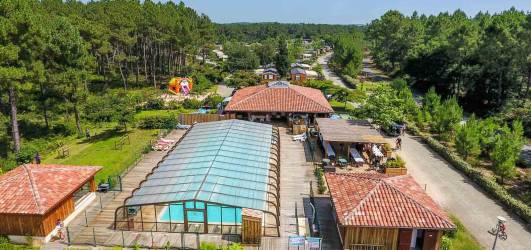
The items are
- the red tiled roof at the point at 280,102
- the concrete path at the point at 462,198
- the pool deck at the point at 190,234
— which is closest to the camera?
the pool deck at the point at 190,234

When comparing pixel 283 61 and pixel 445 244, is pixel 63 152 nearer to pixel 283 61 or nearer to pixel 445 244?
pixel 445 244

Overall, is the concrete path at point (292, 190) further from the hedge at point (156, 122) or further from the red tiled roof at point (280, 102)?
the hedge at point (156, 122)

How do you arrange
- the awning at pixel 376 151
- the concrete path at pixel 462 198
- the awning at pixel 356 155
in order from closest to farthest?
the concrete path at pixel 462 198
the awning at pixel 356 155
the awning at pixel 376 151

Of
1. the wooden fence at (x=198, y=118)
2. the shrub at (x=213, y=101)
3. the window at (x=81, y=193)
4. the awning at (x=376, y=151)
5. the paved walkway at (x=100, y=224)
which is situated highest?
the shrub at (x=213, y=101)

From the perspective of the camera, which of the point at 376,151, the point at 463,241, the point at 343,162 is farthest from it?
the point at 376,151

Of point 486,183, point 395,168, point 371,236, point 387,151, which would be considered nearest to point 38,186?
point 371,236

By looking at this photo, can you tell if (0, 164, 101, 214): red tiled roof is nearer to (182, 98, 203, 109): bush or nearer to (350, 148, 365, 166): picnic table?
(350, 148, 365, 166): picnic table

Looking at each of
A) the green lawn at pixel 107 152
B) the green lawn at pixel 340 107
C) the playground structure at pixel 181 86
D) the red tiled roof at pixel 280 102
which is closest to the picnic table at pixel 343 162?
the red tiled roof at pixel 280 102
